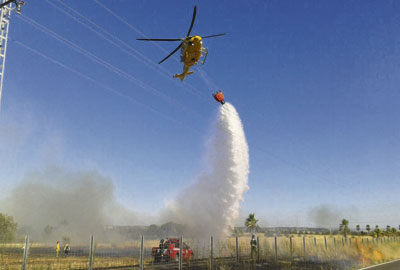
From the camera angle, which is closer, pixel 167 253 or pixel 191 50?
pixel 191 50

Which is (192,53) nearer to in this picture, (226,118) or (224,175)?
(226,118)

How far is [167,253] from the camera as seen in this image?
2197 centimetres

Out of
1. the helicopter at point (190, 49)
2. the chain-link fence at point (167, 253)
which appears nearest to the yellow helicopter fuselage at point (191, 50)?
the helicopter at point (190, 49)

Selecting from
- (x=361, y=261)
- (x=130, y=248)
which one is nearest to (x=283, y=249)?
(x=361, y=261)

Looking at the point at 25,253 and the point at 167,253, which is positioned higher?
the point at 25,253

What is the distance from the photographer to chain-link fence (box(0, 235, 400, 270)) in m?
12.6

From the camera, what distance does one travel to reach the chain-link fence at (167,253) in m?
12.6

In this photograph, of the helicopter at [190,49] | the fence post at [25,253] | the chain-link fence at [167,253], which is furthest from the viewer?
the helicopter at [190,49]

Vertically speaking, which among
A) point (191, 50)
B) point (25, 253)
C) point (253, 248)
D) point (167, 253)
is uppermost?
point (191, 50)

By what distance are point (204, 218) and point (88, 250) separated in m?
35.2

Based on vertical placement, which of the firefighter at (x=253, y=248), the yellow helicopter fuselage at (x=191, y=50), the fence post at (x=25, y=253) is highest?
the yellow helicopter fuselage at (x=191, y=50)

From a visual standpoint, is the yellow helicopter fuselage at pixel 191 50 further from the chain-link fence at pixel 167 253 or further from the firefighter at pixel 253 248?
the firefighter at pixel 253 248

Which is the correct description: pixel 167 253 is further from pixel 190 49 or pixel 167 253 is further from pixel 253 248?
pixel 190 49

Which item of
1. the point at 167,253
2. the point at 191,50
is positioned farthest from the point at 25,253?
the point at 191,50
